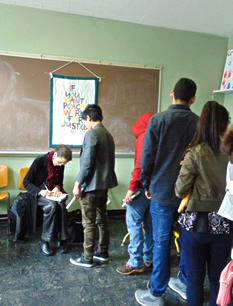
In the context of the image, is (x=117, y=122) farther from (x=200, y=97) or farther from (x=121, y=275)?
(x=121, y=275)

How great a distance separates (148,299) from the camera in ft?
5.88

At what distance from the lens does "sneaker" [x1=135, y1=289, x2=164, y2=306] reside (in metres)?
1.76

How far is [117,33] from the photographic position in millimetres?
3322

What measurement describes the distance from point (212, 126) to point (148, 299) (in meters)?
1.24

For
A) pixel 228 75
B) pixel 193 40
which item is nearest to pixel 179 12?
pixel 193 40

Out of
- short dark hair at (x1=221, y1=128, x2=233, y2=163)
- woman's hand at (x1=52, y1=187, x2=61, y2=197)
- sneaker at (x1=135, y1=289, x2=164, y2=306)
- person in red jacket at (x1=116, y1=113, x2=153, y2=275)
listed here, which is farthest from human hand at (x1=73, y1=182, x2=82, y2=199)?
short dark hair at (x1=221, y1=128, x2=233, y2=163)

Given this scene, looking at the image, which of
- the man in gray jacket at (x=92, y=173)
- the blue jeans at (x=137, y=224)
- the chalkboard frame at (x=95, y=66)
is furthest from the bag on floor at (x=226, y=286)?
the chalkboard frame at (x=95, y=66)

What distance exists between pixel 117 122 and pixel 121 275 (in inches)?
74.3

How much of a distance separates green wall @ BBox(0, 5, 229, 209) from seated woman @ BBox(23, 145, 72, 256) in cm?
60

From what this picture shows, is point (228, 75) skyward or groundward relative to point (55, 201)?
skyward

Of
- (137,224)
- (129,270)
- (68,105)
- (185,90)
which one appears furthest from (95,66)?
(129,270)

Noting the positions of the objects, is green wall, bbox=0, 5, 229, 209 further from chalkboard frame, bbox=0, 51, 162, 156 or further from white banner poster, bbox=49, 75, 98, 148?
white banner poster, bbox=49, 75, 98, 148

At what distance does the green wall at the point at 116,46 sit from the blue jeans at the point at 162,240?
187cm

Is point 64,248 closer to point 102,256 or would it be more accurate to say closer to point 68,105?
point 102,256
